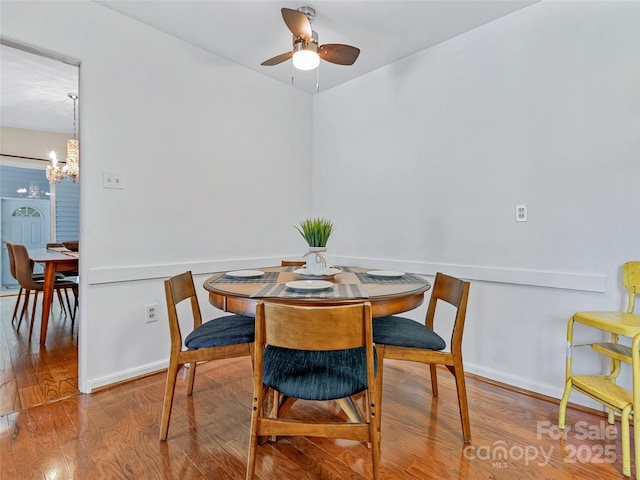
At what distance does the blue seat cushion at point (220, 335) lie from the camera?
160 cm

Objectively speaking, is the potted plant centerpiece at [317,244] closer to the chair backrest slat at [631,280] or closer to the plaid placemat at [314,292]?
the plaid placemat at [314,292]

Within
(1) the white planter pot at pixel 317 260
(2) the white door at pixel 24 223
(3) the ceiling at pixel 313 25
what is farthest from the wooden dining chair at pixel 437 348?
(2) the white door at pixel 24 223

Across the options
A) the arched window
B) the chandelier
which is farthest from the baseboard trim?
the arched window

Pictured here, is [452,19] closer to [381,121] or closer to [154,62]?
[381,121]

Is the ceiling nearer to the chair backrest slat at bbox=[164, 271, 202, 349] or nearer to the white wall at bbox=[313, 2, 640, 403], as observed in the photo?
the white wall at bbox=[313, 2, 640, 403]

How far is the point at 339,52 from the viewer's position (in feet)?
6.77

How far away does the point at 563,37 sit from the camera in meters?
1.92

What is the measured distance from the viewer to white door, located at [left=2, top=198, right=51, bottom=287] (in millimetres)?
5059

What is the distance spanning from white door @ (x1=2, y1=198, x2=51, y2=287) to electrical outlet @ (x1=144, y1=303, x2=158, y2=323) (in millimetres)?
4307

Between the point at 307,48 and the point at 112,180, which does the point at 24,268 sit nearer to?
the point at 112,180

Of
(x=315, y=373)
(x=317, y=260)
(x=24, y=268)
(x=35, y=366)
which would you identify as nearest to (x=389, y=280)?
(x=317, y=260)

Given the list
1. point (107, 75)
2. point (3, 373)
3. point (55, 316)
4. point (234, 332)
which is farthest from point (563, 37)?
point (55, 316)

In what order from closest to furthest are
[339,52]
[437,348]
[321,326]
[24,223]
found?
[321,326] → [437,348] → [339,52] → [24,223]

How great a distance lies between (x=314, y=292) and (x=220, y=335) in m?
0.56
